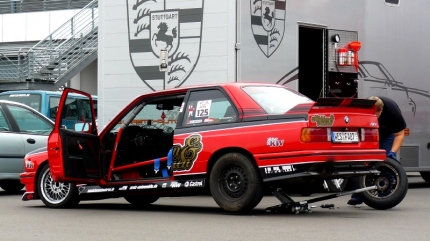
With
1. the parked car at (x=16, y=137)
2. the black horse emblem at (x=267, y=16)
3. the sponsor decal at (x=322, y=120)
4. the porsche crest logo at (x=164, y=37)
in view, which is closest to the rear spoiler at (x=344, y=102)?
the sponsor decal at (x=322, y=120)

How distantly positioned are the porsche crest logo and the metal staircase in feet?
52.5

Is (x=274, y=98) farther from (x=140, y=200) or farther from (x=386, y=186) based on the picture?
(x=140, y=200)

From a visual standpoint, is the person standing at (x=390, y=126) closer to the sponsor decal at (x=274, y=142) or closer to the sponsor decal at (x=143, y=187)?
the sponsor decal at (x=274, y=142)

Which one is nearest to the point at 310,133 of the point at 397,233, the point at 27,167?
the point at 397,233

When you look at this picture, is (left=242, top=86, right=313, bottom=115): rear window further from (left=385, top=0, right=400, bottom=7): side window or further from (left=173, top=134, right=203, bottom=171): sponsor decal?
(left=385, top=0, right=400, bottom=7): side window

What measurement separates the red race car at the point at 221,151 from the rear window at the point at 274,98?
0.01 m

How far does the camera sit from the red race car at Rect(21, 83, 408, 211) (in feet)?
33.4

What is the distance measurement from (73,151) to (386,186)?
396 cm

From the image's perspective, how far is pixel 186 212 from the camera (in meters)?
11.2

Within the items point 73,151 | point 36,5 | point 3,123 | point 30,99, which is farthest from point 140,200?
point 36,5

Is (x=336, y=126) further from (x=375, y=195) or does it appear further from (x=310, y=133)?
(x=375, y=195)

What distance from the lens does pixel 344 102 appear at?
1037 centimetres

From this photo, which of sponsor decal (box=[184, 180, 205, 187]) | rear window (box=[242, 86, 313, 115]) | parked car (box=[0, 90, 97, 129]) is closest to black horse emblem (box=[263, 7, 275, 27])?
rear window (box=[242, 86, 313, 115])

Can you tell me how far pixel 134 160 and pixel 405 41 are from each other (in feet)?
22.1
